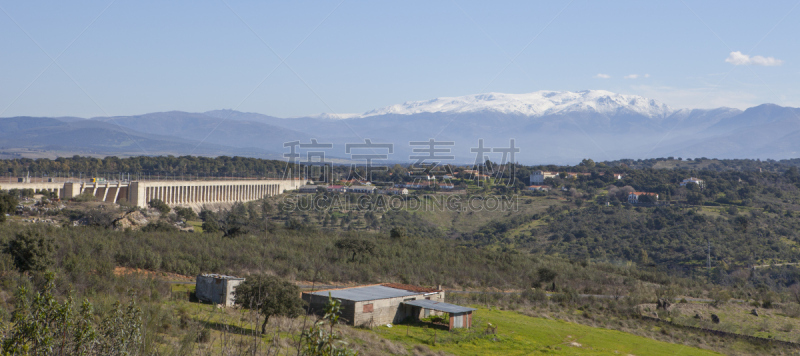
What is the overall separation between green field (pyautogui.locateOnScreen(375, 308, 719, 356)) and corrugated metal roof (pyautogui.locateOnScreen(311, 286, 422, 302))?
1.27 meters

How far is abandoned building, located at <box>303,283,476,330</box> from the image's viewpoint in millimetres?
19781

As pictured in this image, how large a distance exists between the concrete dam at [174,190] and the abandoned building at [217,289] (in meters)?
33.5

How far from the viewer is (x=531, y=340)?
20312 millimetres

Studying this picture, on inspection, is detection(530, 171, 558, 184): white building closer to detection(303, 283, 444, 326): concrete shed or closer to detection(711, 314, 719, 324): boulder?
detection(711, 314, 719, 324): boulder

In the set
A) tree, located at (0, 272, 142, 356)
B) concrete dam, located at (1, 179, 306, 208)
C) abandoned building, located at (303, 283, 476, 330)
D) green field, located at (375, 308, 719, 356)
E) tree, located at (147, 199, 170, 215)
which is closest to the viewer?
tree, located at (0, 272, 142, 356)

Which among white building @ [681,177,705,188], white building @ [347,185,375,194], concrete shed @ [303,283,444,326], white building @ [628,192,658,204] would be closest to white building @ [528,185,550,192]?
white building @ [628,192,658,204]

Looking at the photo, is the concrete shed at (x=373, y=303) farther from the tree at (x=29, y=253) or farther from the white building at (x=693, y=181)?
the white building at (x=693, y=181)

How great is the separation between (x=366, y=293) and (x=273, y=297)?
209 inches

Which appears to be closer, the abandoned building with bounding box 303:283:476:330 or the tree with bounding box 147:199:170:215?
the abandoned building with bounding box 303:283:476:330

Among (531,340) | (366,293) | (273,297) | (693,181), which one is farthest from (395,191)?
(273,297)

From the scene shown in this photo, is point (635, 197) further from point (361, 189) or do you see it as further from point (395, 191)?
point (361, 189)

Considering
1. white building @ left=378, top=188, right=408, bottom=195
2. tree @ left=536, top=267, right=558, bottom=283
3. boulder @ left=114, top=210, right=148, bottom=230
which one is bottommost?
tree @ left=536, top=267, right=558, bottom=283

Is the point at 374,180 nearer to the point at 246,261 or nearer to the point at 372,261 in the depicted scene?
the point at 372,261

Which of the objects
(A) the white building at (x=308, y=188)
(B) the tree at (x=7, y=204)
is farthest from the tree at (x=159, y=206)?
(A) the white building at (x=308, y=188)
